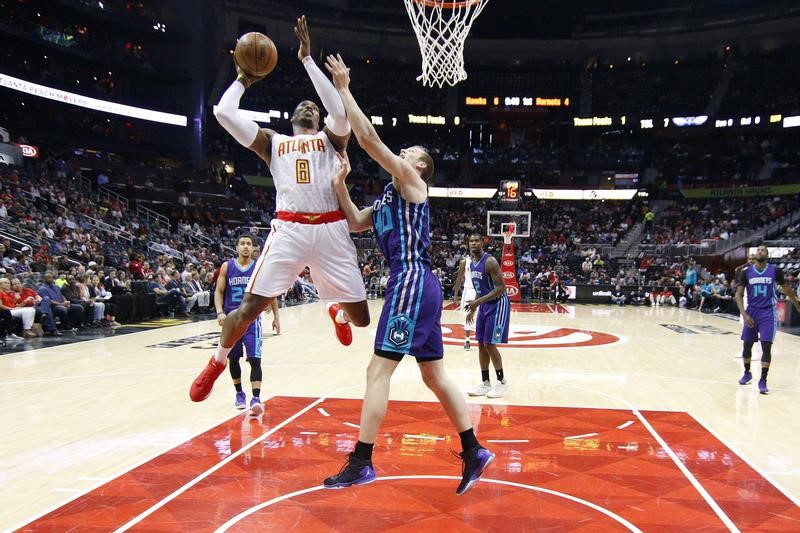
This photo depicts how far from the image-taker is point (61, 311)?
11.5 metres

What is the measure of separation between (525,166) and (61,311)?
3308 centimetres

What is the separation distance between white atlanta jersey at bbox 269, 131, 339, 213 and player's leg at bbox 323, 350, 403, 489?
3.48 ft

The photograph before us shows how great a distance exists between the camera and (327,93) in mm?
3547

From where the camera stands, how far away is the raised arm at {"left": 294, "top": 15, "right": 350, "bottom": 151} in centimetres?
354

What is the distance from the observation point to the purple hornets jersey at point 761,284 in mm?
7297

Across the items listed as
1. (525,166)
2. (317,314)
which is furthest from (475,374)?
(525,166)

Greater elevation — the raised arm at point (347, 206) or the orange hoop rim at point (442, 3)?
the orange hoop rim at point (442, 3)

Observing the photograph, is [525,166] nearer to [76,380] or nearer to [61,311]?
[61,311]

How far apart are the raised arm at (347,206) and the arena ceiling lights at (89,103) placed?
89.7ft

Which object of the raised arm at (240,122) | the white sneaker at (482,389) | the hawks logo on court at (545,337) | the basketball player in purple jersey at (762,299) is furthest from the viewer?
the hawks logo on court at (545,337)

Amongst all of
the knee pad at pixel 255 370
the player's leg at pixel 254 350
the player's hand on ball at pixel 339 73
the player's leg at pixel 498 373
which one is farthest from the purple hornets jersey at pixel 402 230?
the player's leg at pixel 498 373

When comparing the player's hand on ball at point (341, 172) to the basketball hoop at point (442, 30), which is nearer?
the player's hand on ball at point (341, 172)

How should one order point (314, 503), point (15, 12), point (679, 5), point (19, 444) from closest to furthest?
1. point (314, 503)
2. point (19, 444)
3. point (15, 12)
4. point (679, 5)

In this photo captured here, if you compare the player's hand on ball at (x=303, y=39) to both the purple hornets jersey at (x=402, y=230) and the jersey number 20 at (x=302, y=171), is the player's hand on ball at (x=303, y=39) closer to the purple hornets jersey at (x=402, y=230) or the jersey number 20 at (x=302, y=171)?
the jersey number 20 at (x=302, y=171)
